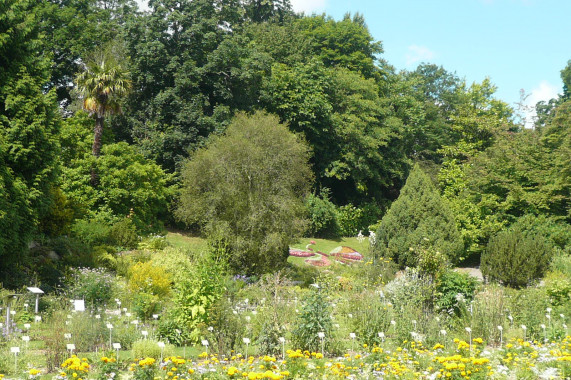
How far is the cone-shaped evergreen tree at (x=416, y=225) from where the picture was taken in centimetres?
1611

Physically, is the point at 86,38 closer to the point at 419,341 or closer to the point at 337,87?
the point at 337,87

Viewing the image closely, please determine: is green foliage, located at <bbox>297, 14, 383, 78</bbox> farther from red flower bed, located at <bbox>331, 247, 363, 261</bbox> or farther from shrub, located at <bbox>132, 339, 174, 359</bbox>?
shrub, located at <bbox>132, 339, 174, 359</bbox>

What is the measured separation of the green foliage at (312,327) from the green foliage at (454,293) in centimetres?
301

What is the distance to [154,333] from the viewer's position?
835 centimetres

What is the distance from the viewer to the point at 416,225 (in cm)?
1670

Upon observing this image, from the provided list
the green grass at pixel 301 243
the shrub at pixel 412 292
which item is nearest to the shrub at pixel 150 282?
the shrub at pixel 412 292

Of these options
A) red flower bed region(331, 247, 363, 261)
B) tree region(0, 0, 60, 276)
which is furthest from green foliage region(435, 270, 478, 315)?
red flower bed region(331, 247, 363, 261)

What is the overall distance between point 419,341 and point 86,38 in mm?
22074

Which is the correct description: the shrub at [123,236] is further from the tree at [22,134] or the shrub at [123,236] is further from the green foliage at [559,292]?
the green foliage at [559,292]

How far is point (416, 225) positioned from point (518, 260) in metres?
3.06

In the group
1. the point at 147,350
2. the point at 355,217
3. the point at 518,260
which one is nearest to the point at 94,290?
the point at 147,350

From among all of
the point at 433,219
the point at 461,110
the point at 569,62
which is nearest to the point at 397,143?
the point at 461,110

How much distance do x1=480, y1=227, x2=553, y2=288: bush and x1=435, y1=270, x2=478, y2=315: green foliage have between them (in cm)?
556

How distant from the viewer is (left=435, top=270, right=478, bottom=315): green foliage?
10.0 metres
